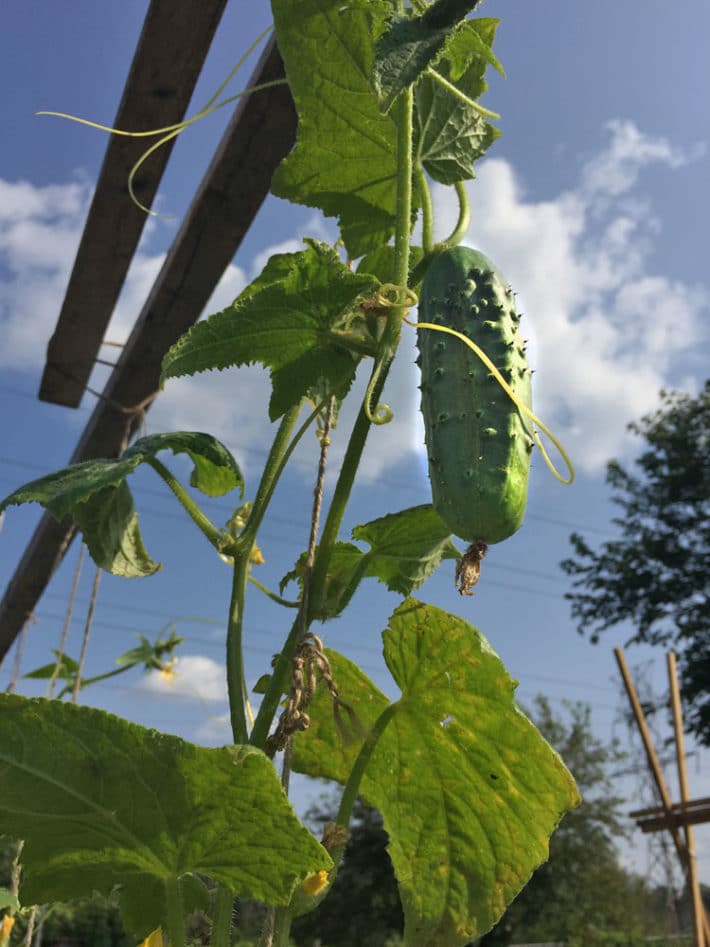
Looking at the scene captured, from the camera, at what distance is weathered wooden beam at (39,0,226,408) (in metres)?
1.13

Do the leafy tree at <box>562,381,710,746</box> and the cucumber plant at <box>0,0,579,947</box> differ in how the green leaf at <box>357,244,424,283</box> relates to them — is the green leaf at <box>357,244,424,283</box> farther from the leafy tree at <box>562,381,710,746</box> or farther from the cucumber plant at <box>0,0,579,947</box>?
the leafy tree at <box>562,381,710,746</box>

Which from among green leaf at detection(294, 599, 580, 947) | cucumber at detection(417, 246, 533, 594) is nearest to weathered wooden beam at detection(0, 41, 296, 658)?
cucumber at detection(417, 246, 533, 594)

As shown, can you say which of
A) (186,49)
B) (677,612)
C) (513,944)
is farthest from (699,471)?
(186,49)

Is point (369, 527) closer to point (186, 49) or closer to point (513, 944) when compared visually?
point (186, 49)

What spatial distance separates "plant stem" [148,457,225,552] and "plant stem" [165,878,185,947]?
0.24m

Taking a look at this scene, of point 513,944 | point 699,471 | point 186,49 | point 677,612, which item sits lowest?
point 513,944

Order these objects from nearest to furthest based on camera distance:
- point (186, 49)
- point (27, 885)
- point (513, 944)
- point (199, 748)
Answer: point (199, 748), point (27, 885), point (186, 49), point (513, 944)

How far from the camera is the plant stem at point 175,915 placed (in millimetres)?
521

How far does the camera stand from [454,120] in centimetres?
74

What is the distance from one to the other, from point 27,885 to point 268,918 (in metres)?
0.17

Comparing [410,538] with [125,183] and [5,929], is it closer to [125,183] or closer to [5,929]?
[5,929]

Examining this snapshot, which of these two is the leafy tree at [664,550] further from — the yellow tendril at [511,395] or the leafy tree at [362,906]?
the yellow tendril at [511,395]

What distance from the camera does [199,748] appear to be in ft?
1.49

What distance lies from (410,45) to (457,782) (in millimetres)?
494
